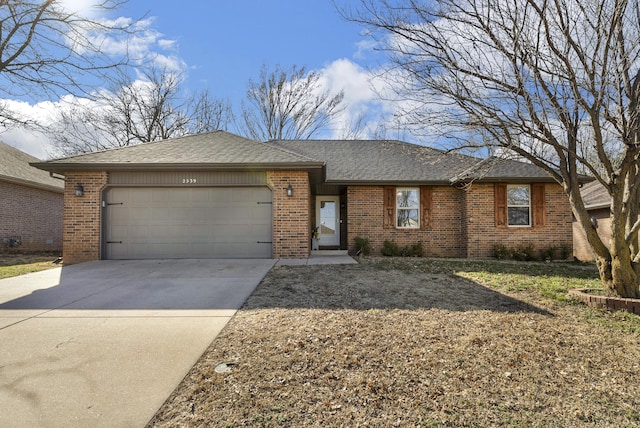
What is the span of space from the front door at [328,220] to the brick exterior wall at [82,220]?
7.55 metres

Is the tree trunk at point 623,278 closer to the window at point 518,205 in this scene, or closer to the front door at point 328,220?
the window at point 518,205

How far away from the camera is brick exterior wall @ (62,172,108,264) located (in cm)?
897

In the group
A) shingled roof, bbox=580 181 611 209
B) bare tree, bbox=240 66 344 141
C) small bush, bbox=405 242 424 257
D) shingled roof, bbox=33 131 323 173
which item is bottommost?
small bush, bbox=405 242 424 257

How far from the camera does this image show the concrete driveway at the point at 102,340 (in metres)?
2.12

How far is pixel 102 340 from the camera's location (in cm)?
318

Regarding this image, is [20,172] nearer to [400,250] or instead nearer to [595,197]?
[400,250]

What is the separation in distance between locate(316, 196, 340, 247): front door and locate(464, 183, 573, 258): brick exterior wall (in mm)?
4984

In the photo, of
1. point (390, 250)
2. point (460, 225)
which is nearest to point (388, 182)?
point (390, 250)

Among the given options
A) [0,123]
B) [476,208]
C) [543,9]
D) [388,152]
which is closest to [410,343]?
[543,9]

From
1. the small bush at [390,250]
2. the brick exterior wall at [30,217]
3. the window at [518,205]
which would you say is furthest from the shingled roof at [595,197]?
the brick exterior wall at [30,217]

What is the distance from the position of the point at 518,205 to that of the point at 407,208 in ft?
11.9

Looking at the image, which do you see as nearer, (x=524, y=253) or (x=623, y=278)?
(x=623, y=278)

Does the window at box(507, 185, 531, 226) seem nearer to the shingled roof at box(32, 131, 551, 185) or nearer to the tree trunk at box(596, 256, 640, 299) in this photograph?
the shingled roof at box(32, 131, 551, 185)

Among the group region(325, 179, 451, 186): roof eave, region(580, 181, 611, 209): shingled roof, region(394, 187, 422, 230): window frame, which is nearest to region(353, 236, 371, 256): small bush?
region(394, 187, 422, 230): window frame
